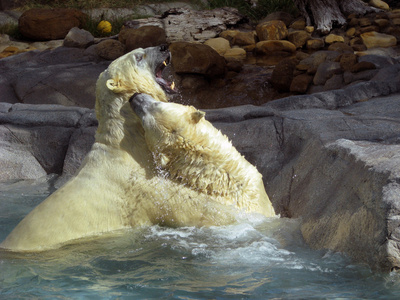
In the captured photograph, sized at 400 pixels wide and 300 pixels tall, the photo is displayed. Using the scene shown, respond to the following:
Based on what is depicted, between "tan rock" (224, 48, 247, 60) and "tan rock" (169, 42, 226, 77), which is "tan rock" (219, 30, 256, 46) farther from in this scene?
"tan rock" (169, 42, 226, 77)

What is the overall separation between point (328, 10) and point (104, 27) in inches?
240

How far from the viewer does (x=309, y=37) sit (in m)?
12.5

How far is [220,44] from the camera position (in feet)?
41.9

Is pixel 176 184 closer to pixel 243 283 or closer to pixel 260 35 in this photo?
pixel 243 283

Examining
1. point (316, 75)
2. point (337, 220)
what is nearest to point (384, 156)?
point (337, 220)

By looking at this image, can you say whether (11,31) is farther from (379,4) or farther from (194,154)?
(194,154)

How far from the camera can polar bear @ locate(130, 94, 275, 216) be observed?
3.66 meters

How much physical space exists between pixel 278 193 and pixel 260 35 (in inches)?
343

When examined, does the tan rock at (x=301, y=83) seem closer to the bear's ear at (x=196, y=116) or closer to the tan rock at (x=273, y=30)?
the tan rock at (x=273, y=30)

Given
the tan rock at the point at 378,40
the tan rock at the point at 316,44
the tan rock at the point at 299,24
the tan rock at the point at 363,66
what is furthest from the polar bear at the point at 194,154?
the tan rock at the point at 299,24

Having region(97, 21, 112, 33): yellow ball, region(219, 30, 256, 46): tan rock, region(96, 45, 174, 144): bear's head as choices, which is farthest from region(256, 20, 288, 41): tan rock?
region(96, 45, 174, 144): bear's head

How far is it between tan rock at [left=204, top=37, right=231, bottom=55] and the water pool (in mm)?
9269

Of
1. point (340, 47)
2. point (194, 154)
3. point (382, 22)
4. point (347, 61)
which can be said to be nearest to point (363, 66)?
point (347, 61)

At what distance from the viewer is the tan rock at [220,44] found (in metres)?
12.7
